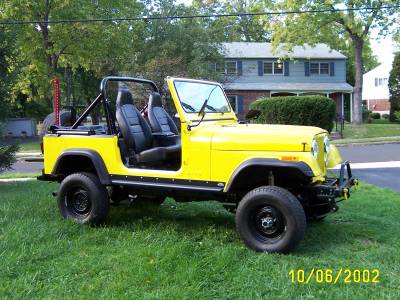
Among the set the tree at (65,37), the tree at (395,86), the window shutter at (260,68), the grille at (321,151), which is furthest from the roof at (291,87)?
the grille at (321,151)

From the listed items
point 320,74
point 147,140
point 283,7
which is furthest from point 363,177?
point 320,74

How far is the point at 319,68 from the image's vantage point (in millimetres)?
37125

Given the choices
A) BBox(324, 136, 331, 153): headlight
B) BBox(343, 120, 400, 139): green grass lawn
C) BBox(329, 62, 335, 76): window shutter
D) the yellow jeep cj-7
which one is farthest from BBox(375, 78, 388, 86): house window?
BBox(324, 136, 331, 153): headlight

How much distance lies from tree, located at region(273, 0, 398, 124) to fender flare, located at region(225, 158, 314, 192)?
22737 millimetres

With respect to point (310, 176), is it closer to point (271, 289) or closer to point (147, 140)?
point (271, 289)

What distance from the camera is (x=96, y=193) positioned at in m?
5.95

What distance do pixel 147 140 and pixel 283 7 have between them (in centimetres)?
2252

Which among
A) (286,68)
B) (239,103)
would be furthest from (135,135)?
(286,68)

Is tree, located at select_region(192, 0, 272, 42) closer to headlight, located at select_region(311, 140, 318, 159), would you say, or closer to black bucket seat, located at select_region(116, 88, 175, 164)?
black bucket seat, located at select_region(116, 88, 175, 164)

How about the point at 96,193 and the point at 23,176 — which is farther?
the point at 23,176

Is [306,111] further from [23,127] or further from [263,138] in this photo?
[23,127]

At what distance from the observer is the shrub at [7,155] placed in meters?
9.79

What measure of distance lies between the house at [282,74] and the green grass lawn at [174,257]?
97.5 ft

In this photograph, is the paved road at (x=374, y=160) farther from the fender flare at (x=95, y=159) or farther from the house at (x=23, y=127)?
the house at (x=23, y=127)
